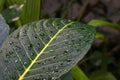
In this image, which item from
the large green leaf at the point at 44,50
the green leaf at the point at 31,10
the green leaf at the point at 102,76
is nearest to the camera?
the large green leaf at the point at 44,50

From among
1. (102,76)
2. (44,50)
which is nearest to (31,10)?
(44,50)

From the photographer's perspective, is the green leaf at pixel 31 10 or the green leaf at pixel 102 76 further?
the green leaf at pixel 102 76

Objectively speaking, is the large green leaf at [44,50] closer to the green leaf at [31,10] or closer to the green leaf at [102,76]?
the green leaf at [31,10]

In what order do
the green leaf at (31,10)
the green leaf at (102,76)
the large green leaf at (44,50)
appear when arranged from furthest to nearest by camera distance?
1. the green leaf at (102,76)
2. the green leaf at (31,10)
3. the large green leaf at (44,50)

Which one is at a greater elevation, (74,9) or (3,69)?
(3,69)

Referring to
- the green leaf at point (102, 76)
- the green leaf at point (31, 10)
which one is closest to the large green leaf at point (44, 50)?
the green leaf at point (31, 10)

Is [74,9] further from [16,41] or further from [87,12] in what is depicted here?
[16,41]

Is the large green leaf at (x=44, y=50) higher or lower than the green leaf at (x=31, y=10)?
higher

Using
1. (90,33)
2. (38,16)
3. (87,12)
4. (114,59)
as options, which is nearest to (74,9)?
(87,12)
